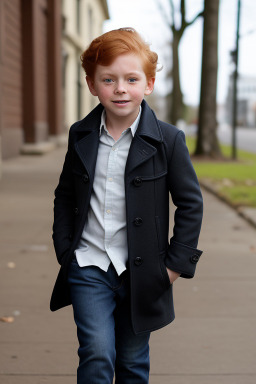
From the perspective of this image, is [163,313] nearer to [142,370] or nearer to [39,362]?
[142,370]

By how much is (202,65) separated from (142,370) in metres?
16.5

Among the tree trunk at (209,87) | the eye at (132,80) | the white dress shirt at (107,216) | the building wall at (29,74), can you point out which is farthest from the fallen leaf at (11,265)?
the tree trunk at (209,87)

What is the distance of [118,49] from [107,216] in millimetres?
626

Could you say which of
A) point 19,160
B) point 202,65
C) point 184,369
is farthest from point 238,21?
point 184,369

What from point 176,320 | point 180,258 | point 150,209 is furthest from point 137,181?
point 176,320

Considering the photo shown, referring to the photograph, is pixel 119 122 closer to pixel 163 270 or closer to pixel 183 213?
pixel 183 213

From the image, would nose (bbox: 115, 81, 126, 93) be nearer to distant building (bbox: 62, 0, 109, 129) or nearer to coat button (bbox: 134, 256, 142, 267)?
coat button (bbox: 134, 256, 142, 267)

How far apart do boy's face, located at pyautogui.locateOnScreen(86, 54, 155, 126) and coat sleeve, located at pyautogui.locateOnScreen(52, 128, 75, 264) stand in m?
0.27

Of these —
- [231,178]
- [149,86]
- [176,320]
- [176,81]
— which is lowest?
[176,81]

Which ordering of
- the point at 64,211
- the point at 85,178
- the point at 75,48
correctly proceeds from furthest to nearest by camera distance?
→ the point at 75,48 < the point at 64,211 < the point at 85,178

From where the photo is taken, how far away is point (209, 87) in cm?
1836

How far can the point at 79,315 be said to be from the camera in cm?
239

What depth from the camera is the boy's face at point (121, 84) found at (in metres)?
2.37

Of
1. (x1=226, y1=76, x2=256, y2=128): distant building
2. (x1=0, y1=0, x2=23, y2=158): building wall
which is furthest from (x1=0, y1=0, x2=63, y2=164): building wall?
(x1=226, y1=76, x2=256, y2=128): distant building
